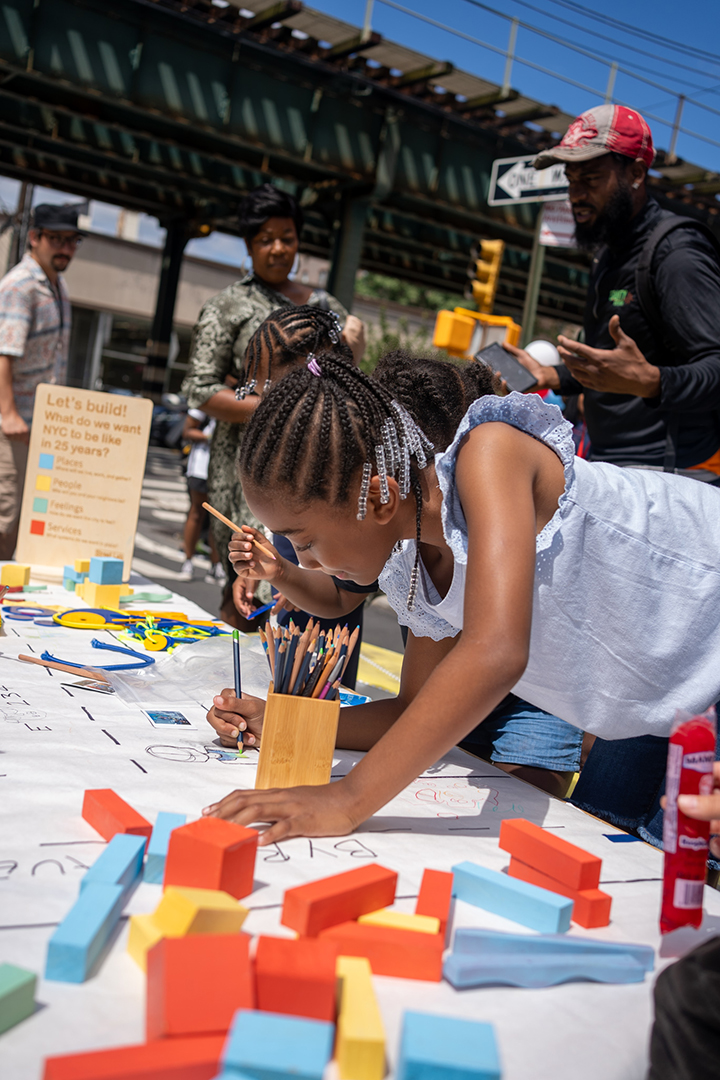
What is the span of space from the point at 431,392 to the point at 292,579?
0.52 m

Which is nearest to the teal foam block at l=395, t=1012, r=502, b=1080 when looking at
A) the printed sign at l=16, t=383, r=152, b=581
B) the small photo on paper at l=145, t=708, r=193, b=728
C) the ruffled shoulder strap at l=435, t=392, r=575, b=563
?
the ruffled shoulder strap at l=435, t=392, r=575, b=563

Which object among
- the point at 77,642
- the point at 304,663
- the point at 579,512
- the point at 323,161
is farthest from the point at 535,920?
the point at 323,161

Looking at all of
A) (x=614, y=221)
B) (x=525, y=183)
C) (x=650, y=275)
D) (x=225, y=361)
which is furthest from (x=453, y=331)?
(x=650, y=275)

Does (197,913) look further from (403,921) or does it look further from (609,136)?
(609,136)

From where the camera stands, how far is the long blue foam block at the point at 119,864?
3.04 ft

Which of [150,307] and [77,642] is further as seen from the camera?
[150,307]

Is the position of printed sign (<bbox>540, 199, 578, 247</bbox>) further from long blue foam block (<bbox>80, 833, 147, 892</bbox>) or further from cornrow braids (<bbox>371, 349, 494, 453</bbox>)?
long blue foam block (<bbox>80, 833, 147, 892</bbox>)

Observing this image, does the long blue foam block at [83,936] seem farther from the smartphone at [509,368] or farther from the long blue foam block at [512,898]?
the smartphone at [509,368]

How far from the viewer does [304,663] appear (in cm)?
132

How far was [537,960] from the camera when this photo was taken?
0.89 meters

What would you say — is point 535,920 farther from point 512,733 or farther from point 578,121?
point 578,121

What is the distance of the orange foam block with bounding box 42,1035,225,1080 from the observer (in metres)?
0.65

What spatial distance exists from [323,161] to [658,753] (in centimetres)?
915

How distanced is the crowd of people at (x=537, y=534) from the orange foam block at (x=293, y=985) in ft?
0.94
